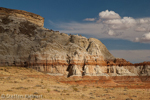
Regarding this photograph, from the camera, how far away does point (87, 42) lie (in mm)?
56531

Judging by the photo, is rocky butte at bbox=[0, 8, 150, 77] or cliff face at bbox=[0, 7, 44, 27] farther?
cliff face at bbox=[0, 7, 44, 27]

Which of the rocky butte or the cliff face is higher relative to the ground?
the cliff face

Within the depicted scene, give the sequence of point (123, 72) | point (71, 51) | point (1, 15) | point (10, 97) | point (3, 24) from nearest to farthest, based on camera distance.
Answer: point (10, 97) < point (71, 51) < point (3, 24) < point (1, 15) < point (123, 72)

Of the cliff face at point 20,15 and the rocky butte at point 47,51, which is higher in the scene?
the cliff face at point 20,15

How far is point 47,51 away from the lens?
46.1 m

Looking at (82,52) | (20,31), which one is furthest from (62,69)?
(20,31)

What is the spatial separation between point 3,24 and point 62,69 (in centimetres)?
2237

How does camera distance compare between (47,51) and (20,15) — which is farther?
(20,15)

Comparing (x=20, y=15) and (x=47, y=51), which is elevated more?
(x=20, y=15)

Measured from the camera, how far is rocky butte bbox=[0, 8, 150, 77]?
45.7 m

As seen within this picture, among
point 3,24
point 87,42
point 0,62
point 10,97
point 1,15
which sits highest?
point 1,15

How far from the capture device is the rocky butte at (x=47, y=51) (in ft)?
150

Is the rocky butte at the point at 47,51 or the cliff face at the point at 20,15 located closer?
the rocky butte at the point at 47,51

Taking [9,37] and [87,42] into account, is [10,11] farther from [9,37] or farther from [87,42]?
[87,42]
